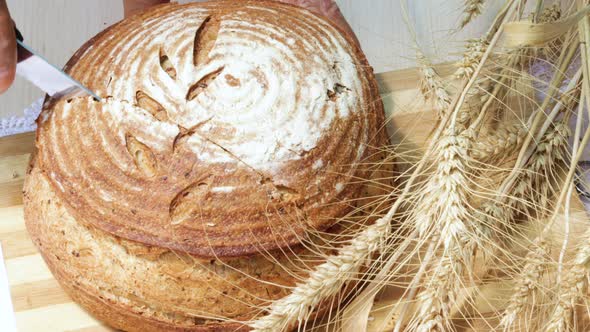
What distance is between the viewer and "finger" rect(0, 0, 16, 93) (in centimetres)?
128

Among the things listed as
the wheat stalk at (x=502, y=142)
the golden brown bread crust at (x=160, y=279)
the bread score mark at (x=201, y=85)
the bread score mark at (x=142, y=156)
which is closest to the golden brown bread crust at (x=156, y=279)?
the golden brown bread crust at (x=160, y=279)

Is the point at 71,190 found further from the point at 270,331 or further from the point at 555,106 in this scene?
the point at 555,106

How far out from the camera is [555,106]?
4.88ft

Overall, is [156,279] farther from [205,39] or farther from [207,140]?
[205,39]

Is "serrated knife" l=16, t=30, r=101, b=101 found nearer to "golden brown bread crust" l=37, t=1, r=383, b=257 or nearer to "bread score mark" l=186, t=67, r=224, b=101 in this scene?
"golden brown bread crust" l=37, t=1, r=383, b=257

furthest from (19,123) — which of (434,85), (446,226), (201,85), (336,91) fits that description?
(446,226)

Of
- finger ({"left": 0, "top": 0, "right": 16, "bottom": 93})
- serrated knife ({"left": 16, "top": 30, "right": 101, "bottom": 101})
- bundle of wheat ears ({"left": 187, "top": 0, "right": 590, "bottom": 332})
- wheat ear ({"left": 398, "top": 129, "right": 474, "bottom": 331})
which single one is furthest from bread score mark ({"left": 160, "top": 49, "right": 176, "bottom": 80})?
wheat ear ({"left": 398, "top": 129, "right": 474, "bottom": 331})

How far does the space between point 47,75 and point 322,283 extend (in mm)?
634

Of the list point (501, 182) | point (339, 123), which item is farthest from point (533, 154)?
point (339, 123)

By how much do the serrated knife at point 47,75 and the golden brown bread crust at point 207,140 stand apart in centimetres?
2

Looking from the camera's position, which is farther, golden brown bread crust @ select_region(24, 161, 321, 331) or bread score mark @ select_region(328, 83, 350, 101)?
bread score mark @ select_region(328, 83, 350, 101)

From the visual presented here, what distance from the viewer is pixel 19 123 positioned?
1.85 m

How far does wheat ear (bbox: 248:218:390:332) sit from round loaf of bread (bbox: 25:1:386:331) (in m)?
0.05

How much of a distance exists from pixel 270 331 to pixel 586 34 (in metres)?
0.77
